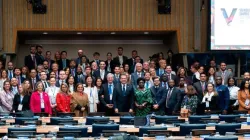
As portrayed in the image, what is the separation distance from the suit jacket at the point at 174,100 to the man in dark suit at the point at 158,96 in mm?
207

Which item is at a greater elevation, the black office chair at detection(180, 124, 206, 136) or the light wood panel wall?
the light wood panel wall

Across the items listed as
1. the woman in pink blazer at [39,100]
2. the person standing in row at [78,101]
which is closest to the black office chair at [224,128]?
the person standing in row at [78,101]

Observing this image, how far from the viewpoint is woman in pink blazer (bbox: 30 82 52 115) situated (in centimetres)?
1962

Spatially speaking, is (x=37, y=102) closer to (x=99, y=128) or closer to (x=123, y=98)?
(x=123, y=98)

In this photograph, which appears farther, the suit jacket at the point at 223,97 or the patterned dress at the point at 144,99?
the suit jacket at the point at 223,97

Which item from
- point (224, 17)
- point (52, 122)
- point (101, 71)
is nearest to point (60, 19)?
point (101, 71)

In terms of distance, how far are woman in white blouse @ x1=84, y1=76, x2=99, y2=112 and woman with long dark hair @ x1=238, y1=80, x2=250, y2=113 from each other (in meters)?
4.24

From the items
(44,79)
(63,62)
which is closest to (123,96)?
(44,79)

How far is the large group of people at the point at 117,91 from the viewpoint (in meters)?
19.8

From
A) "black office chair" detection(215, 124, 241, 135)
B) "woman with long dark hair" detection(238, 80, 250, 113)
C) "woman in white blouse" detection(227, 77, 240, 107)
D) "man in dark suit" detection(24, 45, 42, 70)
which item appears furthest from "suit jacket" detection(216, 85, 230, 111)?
"man in dark suit" detection(24, 45, 42, 70)

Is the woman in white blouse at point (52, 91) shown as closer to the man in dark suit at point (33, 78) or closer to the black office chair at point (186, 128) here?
the man in dark suit at point (33, 78)

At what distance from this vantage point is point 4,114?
18766 mm

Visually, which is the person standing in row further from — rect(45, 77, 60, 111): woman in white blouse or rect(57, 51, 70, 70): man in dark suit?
rect(57, 51, 70, 70): man in dark suit

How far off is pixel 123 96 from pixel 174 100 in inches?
58.1
